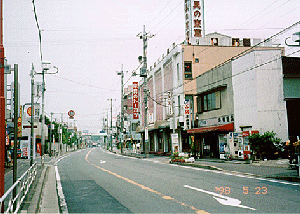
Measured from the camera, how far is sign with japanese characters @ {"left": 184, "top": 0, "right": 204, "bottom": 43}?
4216 centimetres

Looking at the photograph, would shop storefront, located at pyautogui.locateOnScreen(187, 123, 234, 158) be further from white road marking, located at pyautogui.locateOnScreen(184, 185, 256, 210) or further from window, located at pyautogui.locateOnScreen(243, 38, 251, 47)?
white road marking, located at pyautogui.locateOnScreen(184, 185, 256, 210)

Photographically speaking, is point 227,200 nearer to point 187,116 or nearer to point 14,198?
point 14,198

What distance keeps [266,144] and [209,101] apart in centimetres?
1047

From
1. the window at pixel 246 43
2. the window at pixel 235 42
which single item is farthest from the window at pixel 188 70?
the window at pixel 246 43

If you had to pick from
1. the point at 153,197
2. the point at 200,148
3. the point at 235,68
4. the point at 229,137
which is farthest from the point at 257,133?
the point at 153,197

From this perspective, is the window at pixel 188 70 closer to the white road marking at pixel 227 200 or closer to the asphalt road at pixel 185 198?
the asphalt road at pixel 185 198

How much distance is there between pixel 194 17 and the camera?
1667 inches

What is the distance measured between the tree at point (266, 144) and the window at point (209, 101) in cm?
755

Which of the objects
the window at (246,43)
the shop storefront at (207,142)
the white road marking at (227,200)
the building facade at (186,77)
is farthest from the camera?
the window at (246,43)

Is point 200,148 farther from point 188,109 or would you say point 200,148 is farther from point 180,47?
point 180,47

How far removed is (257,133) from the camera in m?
25.6

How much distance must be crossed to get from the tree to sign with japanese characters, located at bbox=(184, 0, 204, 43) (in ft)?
67.3

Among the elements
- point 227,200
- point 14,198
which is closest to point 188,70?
point 227,200

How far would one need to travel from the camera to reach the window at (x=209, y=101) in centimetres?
3281
